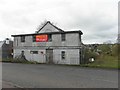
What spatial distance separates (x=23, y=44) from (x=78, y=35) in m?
12.2

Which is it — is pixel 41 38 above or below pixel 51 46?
above

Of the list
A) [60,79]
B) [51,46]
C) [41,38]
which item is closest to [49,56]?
[51,46]

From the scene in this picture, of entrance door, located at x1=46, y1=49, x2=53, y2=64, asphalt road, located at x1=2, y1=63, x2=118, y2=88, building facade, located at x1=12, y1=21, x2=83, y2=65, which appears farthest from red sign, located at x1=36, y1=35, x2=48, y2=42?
asphalt road, located at x1=2, y1=63, x2=118, y2=88

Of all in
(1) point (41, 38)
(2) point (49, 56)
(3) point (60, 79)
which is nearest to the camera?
(3) point (60, 79)

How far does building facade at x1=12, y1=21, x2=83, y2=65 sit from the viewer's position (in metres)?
27.9

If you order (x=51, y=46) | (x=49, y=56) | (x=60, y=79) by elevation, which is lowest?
(x=60, y=79)

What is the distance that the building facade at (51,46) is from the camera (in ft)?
91.6

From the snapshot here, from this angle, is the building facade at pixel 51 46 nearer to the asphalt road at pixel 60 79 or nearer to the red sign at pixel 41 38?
the red sign at pixel 41 38

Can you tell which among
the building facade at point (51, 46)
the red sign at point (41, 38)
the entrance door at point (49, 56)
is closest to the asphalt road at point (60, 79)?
the building facade at point (51, 46)

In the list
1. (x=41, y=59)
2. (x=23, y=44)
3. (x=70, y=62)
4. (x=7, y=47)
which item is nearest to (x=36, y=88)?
(x=70, y=62)

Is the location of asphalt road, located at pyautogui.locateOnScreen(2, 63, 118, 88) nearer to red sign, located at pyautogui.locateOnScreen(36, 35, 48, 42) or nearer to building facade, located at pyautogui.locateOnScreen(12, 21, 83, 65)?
building facade, located at pyautogui.locateOnScreen(12, 21, 83, 65)

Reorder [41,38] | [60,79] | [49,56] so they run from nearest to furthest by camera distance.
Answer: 1. [60,79]
2. [49,56]
3. [41,38]

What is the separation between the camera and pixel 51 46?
3048 cm

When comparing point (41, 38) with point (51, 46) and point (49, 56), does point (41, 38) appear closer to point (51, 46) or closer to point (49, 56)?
point (51, 46)
